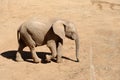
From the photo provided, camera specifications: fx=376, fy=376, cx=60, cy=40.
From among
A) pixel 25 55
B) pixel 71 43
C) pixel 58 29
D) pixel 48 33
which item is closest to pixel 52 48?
pixel 48 33

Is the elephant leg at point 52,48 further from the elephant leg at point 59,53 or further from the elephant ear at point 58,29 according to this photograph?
the elephant ear at point 58,29

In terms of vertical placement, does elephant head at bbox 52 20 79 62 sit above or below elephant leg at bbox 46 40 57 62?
above

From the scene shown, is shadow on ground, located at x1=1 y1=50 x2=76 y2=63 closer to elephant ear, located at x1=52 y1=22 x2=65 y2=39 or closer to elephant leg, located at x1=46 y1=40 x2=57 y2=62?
elephant leg, located at x1=46 y1=40 x2=57 y2=62

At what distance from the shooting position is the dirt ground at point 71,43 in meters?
10.8

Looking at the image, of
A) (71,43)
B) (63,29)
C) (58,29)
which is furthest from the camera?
(71,43)

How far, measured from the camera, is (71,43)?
13531 millimetres

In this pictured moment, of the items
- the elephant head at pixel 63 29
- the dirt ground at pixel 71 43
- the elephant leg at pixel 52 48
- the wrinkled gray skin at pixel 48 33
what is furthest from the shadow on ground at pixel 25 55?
the elephant head at pixel 63 29

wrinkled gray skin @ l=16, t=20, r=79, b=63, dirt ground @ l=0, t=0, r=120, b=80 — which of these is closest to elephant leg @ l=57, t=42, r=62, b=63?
wrinkled gray skin @ l=16, t=20, r=79, b=63

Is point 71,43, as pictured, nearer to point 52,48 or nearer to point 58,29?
point 52,48

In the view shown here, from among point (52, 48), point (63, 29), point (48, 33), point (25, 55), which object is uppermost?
point (63, 29)

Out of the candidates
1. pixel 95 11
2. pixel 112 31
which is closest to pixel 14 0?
pixel 95 11

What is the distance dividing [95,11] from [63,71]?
7860 millimetres

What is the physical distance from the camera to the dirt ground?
35.6ft

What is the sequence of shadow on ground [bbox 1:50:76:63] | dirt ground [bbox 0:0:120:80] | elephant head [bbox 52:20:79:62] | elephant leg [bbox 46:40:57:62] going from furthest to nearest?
shadow on ground [bbox 1:50:76:63] → elephant leg [bbox 46:40:57:62] → elephant head [bbox 52:20:79:62] → dirt ground [bbox 0:0:120:80]
